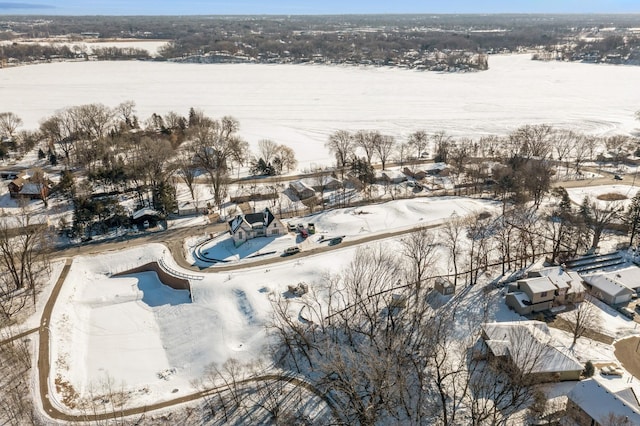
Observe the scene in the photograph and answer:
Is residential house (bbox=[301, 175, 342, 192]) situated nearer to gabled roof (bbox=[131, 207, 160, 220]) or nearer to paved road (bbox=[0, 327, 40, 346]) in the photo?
gabled roof (bbox=[131, 207, 160, 220])

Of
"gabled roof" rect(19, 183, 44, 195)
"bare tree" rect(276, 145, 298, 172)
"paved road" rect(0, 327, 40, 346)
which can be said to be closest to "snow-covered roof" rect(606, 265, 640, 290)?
"bare tree" rect(276, 145, 298, 172)

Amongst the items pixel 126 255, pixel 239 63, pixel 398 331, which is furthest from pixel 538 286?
pixel 239 63

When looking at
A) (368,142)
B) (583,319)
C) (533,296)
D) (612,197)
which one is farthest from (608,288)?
(368,142)

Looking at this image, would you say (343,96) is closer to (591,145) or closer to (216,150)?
(216,150)

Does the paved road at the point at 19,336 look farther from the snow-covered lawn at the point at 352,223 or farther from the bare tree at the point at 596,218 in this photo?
the bare tree at the point at 596,218

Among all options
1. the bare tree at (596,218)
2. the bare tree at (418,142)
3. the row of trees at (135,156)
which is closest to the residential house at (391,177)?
the bare tree at (418,142)

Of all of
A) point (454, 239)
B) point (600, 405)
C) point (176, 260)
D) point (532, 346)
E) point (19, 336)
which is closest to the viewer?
point (600, 405)
